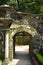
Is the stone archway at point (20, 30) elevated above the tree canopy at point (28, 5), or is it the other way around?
the stone archway at point (20, 30)

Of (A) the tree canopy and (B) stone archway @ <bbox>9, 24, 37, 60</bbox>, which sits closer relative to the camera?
(B) stone archway @ <bbox>9, 24, 37, 60</bbox>

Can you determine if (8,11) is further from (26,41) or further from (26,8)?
(26,41)

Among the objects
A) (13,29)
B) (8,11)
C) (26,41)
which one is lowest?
(26,41)

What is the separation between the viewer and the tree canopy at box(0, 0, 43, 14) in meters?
27.7

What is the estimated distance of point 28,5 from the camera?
28.9 metres

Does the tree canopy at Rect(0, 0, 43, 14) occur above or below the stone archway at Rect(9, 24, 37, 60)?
below

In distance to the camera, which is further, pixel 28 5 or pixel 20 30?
pixel 28 5

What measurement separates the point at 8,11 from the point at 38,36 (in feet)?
11.9

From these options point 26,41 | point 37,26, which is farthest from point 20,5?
point 37,26

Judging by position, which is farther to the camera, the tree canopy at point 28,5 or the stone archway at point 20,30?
the tree canopy at point 28,5

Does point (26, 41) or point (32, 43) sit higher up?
point (32, 43)

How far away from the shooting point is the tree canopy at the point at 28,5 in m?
27.7

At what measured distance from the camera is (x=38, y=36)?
62.8ft

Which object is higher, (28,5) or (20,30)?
(20,30)
